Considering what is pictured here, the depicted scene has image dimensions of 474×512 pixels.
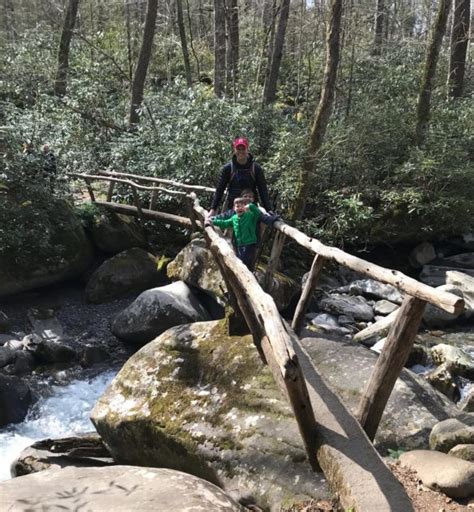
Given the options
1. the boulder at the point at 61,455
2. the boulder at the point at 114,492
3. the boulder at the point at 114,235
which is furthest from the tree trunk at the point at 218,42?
the boulder at the point at 114,492

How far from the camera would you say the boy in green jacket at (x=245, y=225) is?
6.66 meters

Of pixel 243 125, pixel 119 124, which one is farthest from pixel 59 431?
pixel 119 124

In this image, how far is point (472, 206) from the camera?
11.5m

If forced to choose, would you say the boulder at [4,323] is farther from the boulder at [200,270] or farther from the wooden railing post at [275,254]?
the wooden railing post at [275,254]

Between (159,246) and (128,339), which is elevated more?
(159,246)

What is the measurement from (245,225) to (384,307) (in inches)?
182

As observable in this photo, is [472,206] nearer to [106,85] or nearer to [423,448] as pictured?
[423,448]

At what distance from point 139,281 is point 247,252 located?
15.3 feet

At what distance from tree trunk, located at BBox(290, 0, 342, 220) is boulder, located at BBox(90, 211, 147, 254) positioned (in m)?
3.49

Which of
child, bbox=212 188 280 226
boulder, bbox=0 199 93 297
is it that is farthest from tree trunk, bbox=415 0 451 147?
boulder, bbox=0 199 93 297

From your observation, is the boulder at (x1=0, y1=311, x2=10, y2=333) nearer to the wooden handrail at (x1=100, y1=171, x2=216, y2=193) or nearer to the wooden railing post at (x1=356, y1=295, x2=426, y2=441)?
the wooden handrail at (x1=100, y1=171, x2=216, y2=193)

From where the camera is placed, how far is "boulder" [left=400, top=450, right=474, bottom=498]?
10.7ft

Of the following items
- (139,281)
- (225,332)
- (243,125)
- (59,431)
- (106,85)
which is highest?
(106,85)

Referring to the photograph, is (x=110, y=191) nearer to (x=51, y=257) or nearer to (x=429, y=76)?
(x=51, y=257)
